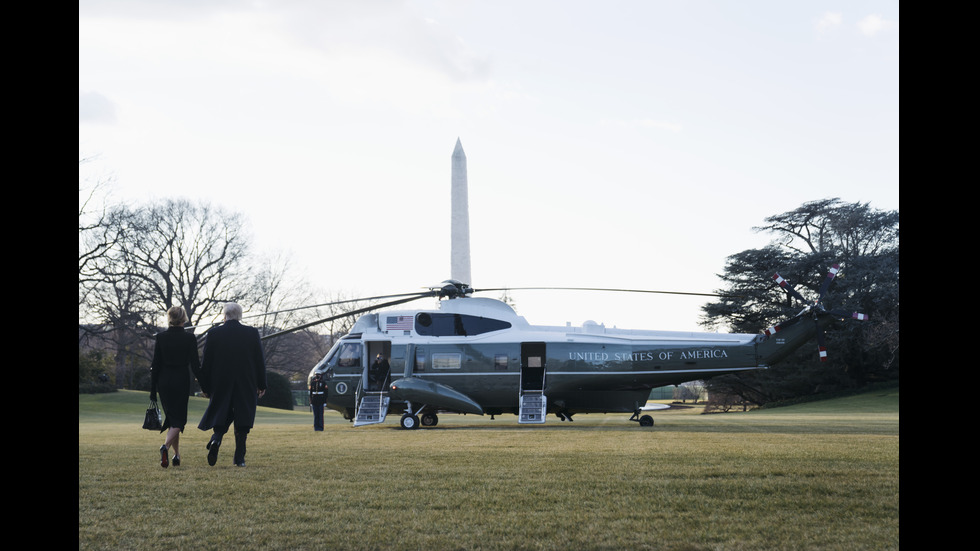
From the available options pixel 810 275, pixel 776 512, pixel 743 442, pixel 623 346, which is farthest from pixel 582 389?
pixel 810 275

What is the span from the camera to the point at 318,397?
1847 cm

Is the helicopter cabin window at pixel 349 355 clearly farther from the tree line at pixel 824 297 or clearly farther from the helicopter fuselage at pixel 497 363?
the tree line at pixel 824 297

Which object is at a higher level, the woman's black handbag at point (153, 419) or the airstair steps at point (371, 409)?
the woman's black handbag at point (153, 419)

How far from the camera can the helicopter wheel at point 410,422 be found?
1894 cm

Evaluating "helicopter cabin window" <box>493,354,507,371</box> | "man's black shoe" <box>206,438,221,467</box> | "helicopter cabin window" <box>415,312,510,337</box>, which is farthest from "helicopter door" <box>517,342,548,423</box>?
"man's black shoe" <box>206,438,221,467</box>

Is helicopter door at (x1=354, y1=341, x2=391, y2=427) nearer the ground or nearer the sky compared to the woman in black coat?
nearer the ground

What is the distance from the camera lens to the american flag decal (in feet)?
65.0

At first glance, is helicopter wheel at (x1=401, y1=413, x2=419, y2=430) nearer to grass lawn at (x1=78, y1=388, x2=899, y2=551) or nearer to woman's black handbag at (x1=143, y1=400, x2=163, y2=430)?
grass lawn at (x1=78, y1=388, x2=899, y2=551)

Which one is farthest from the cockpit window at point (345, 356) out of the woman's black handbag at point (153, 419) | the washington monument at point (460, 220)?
→ the washington monument at point (460, 220)

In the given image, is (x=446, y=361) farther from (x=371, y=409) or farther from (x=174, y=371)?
(x=174, y=371)

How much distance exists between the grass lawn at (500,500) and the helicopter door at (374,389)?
910cm

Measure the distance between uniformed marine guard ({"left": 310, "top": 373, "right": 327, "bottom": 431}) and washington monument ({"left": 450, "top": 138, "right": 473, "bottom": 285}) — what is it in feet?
72.6

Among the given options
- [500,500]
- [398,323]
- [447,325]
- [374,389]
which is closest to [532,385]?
[447,325]

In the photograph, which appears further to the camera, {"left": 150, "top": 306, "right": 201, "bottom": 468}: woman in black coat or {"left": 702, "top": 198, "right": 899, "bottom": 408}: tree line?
{"left": 702, "top": 198, "right": 899, "bottom": 408}: tree line
